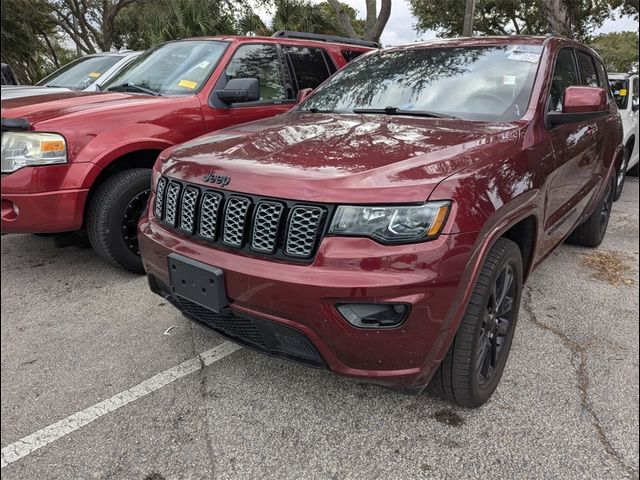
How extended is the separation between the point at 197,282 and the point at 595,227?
A: 12.8 feet

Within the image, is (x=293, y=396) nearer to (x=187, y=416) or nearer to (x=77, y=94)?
(x=187, y=416)

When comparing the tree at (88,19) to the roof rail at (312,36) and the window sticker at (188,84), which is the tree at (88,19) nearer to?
the window sticker at (188,84)

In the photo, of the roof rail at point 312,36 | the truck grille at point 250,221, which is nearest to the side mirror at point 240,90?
the roof rail at point 312,36

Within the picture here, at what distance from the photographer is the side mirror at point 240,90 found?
389cm

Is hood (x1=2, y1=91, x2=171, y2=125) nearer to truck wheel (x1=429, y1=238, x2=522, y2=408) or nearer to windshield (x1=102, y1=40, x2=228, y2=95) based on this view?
windshield (x1=102, y1=40, x2=228, y2=95)

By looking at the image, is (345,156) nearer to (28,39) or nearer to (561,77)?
(28,39)

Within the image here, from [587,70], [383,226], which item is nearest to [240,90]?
[383,226]

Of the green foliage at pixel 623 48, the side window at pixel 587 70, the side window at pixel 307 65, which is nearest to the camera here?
the side window at pixel 587 70

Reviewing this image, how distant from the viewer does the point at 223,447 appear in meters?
2.06

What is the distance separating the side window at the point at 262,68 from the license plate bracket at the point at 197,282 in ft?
8.52

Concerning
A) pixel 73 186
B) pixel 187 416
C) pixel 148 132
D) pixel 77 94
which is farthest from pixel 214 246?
pixel 77 94

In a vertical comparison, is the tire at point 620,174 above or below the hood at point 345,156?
→ below

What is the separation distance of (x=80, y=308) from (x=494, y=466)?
2568mm

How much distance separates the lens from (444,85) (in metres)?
2.92
